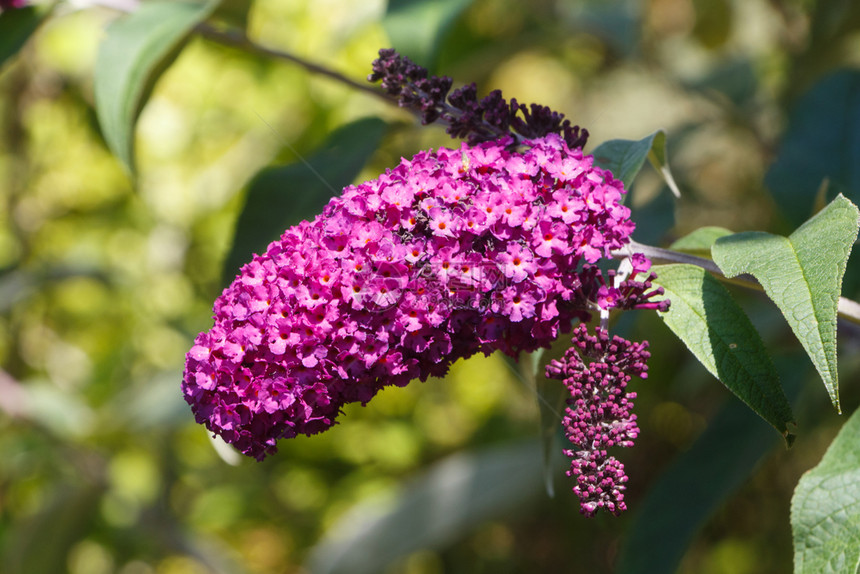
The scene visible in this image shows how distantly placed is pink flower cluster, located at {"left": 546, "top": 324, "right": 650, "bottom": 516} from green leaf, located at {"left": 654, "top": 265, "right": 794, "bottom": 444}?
5cm

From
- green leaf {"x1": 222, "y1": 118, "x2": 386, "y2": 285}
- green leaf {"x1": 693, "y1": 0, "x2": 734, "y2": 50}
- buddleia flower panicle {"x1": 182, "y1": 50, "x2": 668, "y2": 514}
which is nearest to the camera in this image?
buddleia flower panicle {"x1": 182, "y1": 50, "x2": 668, "y2": 514}

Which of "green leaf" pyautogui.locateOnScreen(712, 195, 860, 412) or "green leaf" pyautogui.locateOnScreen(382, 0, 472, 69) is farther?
"green leaf" pyautogui.locateOnScreen(382, 0, 472, 69)

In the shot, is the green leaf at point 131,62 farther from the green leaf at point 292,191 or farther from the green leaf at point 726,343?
the green leaf at point 726,343

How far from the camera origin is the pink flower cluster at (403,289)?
0.79m

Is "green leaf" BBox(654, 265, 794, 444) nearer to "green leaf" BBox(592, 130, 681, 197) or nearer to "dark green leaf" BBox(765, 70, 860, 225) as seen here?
"green leaf" BBox(592, 130, 681, 197)

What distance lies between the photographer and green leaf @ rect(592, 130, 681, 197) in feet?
2.99

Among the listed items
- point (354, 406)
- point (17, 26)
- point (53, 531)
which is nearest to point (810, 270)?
point (17, 26)

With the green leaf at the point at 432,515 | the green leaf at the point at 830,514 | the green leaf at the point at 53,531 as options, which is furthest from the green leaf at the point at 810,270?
the green leaf at the point at 53,531

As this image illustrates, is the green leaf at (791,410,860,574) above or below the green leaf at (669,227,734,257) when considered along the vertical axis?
below

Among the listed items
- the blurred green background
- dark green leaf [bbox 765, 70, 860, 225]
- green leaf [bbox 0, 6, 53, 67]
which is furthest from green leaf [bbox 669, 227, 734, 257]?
green leaf [bbox 0, 6, 53, 67]

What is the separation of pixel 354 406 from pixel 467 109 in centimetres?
188

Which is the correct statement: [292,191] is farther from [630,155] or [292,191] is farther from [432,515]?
[432,515]

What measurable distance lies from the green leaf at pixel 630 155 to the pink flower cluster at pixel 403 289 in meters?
0.09

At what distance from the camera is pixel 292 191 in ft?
4.30
